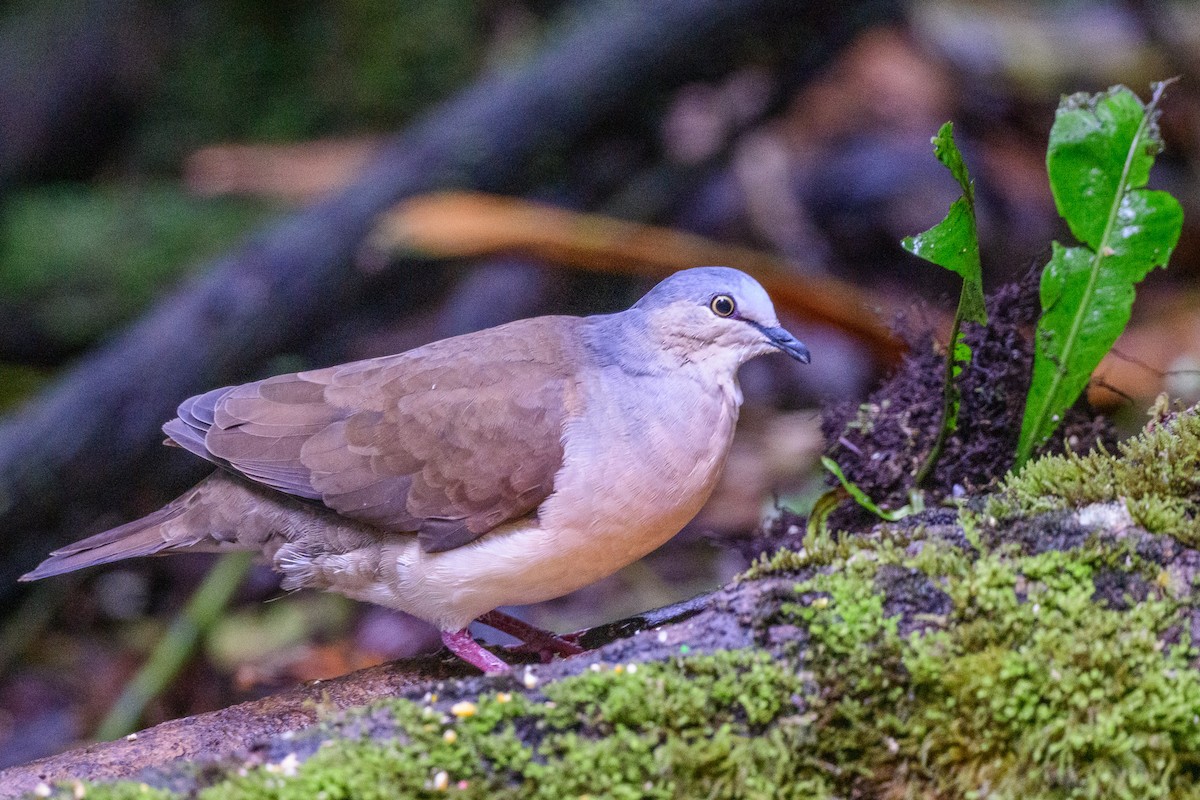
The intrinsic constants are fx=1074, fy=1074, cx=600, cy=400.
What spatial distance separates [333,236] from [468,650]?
14.4 ft

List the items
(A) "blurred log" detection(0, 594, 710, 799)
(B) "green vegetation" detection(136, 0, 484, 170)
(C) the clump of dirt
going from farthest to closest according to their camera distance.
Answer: (B) "green vegetation" detection(136, 0, 484, 170), (C) the clump of dirt, (A) "blurred log" detection(0, 594, 710, 799)

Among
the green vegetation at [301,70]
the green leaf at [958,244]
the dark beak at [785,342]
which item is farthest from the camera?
the green vegetation at [301,70]

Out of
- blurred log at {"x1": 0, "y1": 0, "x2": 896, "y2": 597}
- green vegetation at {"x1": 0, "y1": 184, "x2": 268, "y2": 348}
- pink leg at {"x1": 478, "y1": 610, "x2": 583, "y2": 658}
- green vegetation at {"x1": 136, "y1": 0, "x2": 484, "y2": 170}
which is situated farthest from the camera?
green vegetation at {"x1": 136, "y1": 0, "x2": 484, "y2": 170}

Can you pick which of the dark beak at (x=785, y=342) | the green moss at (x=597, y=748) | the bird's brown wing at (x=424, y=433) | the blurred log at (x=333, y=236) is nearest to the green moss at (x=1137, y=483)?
the dark beak at (x=785, y=342)

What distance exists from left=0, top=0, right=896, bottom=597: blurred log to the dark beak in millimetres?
4373

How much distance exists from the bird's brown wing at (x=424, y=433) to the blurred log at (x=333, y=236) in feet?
9.96

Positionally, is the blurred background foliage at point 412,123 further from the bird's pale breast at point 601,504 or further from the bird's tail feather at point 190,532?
the bird's pale breast at point 601,504

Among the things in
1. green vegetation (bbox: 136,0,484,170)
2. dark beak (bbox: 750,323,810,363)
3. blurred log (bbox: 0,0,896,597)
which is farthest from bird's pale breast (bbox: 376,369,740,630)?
green vegetation (bbox: 136,0,484,170)

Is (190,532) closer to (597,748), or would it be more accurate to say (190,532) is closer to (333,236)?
(597,748)

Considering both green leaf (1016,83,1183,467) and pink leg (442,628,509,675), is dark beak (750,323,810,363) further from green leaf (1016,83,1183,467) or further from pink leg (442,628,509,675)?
pink leg (442,628,509,675)

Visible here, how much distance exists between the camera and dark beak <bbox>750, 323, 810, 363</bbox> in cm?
343

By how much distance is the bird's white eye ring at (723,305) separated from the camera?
3.48 meters

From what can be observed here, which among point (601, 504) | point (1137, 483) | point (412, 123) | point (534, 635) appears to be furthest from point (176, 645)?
point (412, 123)

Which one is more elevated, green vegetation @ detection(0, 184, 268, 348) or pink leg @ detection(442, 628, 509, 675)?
green vegetation @ detection(0, 184, 268, 348)
